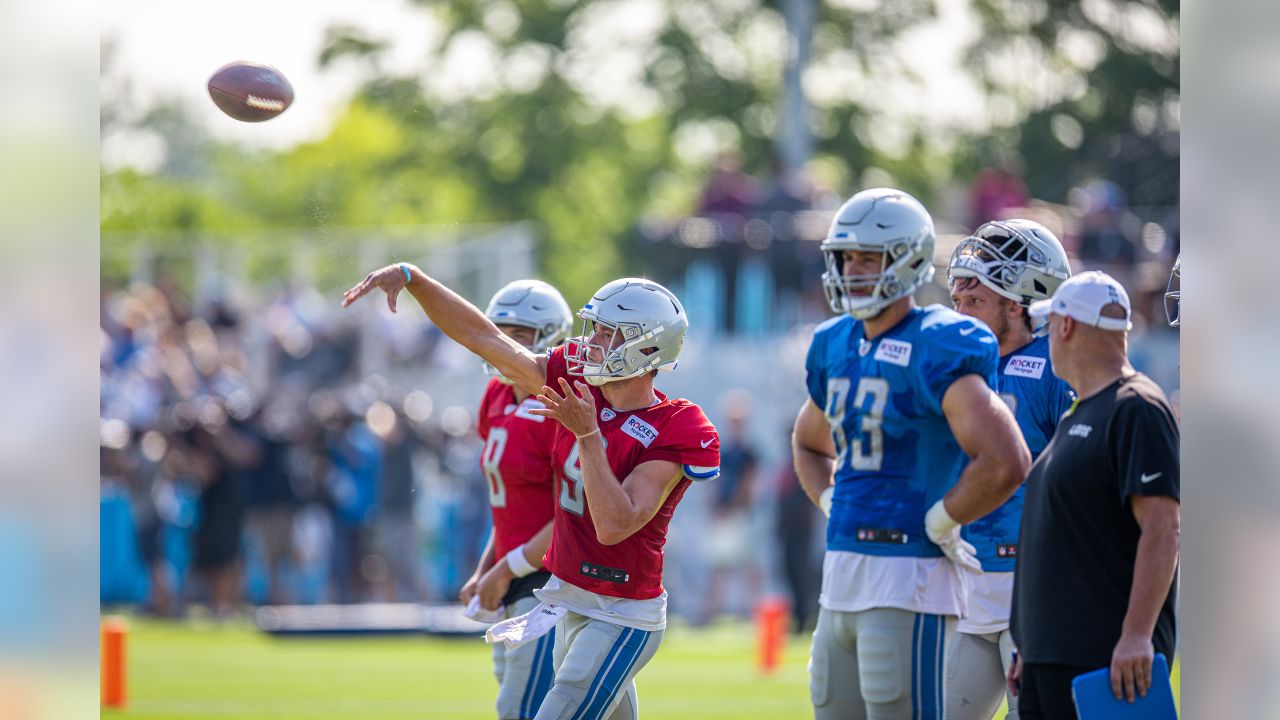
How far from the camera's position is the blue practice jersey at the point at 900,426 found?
5371mm

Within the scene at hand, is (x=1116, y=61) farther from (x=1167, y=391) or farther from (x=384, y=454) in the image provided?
(x=384, y=454)

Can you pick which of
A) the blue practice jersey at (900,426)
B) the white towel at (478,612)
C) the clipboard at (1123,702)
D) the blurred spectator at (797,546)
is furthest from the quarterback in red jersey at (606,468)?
the blurred spectator at (797,546)

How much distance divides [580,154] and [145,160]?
17.4 m

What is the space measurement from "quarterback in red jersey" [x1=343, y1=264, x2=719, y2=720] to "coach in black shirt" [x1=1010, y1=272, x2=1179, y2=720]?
3.72 feet

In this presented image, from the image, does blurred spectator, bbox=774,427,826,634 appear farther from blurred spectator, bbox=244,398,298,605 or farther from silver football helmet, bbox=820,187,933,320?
silver football helmet, bbox=820,187,933,320

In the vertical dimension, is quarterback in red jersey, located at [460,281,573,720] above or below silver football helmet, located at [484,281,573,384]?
below

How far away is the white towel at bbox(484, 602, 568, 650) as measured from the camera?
5473 millimetres

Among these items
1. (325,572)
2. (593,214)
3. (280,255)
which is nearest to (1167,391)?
(325,572)

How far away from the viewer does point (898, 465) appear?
18.1ft

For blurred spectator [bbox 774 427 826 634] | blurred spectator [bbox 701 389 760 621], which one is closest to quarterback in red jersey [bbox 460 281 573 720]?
blurred spectator [bbox 774 427 826 634]

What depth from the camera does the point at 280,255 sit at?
71.7 feet

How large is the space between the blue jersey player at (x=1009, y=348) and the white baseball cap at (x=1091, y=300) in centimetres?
109

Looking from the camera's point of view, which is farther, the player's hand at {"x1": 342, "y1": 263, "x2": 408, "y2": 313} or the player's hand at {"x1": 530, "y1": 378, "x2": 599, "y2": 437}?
the player's hand at {"x1": 342, "y1": 263, "x2": 408, "y2": 313}
